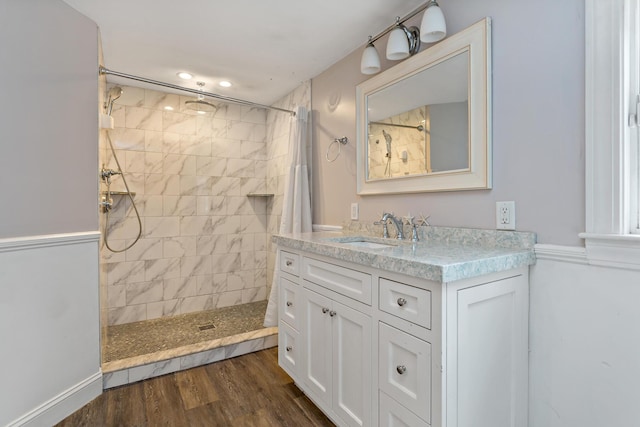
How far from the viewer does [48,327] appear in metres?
1.63

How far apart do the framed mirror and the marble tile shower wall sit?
171cm

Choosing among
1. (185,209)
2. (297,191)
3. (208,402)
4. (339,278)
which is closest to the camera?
(339,278)

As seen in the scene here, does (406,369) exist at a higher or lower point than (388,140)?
lower

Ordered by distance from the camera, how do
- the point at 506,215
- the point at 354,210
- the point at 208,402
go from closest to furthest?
1. the point at 506,215
2. the point at 208,402
3. the point at 354,210

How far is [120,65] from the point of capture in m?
2.50

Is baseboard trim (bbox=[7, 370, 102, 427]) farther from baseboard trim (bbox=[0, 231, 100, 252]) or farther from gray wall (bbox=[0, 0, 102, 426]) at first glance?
baseboard trim (bbox=[0, 231, 100, 252])

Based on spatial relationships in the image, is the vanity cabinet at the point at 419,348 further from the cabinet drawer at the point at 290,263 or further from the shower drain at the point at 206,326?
the shower drain at the point at 206,326

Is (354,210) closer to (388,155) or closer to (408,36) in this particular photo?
(388,155)

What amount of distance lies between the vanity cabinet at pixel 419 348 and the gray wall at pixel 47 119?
1.43 meters

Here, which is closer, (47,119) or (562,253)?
(562,253)

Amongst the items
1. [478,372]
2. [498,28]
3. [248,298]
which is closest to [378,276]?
[478,372]

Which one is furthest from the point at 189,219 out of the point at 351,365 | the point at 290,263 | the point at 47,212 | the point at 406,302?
the point at 406,302

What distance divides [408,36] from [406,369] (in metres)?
1.66

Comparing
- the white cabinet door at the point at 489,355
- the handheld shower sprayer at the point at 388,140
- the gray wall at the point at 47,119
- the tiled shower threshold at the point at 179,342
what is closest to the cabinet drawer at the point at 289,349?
the tiled shower threshold at the point at 179,342
